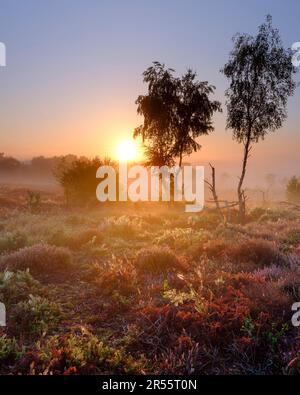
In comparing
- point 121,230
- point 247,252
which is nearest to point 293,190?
point 121,230

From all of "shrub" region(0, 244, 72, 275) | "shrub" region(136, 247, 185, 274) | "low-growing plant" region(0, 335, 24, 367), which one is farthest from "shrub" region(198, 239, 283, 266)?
"low-growing plant" region(0, 335, 24, 367)

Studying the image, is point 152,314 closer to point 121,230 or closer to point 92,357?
point 92,357

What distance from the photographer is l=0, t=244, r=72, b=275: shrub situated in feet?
32.5

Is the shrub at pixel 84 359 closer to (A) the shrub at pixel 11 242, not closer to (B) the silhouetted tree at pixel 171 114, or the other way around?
(A) the shrub at pixel 11 242

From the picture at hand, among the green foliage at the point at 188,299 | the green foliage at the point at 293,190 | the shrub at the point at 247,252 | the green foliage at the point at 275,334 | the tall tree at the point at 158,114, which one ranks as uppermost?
the tall tree at the point at 158,114

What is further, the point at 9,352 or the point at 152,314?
the point at 152,314

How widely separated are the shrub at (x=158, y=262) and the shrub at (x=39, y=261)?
2331mm

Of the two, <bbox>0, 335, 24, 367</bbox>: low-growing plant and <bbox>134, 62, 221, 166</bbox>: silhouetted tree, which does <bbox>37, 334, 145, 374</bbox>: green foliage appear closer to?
<bbox>0, 335, 24, 367</bbox>: low-growing plant

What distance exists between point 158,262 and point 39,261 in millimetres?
3529

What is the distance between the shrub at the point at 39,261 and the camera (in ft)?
32.5

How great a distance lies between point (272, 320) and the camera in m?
6.16

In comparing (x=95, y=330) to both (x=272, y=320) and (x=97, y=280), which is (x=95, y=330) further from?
(x=272, y=320)

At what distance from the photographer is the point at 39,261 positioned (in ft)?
33.2

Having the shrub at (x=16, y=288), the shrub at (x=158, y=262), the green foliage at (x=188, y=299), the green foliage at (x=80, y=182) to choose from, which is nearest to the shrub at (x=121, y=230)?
the shrub at (x=158, y=262)
